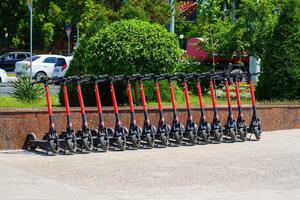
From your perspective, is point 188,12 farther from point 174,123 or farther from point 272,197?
point 272,197

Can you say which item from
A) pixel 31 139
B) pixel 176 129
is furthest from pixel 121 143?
pixel 31 139

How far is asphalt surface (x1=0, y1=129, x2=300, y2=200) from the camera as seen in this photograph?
9312 mm

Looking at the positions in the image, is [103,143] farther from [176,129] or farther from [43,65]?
[43,65]

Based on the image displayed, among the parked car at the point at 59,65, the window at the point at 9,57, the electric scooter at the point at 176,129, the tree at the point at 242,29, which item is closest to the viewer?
the electric scooter at the point at 176,129

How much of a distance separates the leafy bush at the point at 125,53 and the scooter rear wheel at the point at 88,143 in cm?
327

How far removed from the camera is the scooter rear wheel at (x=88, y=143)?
41.8 feet

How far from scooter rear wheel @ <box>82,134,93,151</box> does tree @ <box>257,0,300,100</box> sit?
763cm

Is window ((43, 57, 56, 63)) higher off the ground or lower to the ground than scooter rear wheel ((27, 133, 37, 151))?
higher

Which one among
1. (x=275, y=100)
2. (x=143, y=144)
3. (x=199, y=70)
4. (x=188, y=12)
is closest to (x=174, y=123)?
(x=143, y=144)

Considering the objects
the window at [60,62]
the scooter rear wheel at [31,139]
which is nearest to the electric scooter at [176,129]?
the scooter rear wheel at [31,139]

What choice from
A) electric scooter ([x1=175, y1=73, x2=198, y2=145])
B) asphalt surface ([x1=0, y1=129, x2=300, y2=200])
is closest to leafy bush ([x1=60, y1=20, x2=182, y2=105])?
electric scooter ([x1=175, y1=73, x2=198, y2=145])

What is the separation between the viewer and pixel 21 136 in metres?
13.1

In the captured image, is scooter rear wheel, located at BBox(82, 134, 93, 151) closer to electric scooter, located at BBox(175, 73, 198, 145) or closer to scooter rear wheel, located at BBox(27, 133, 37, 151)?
scooter rear wheel, located at BBox(27, 133, 37, 151)

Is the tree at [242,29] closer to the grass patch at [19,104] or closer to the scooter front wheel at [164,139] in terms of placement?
the grass patch at [19,104]
